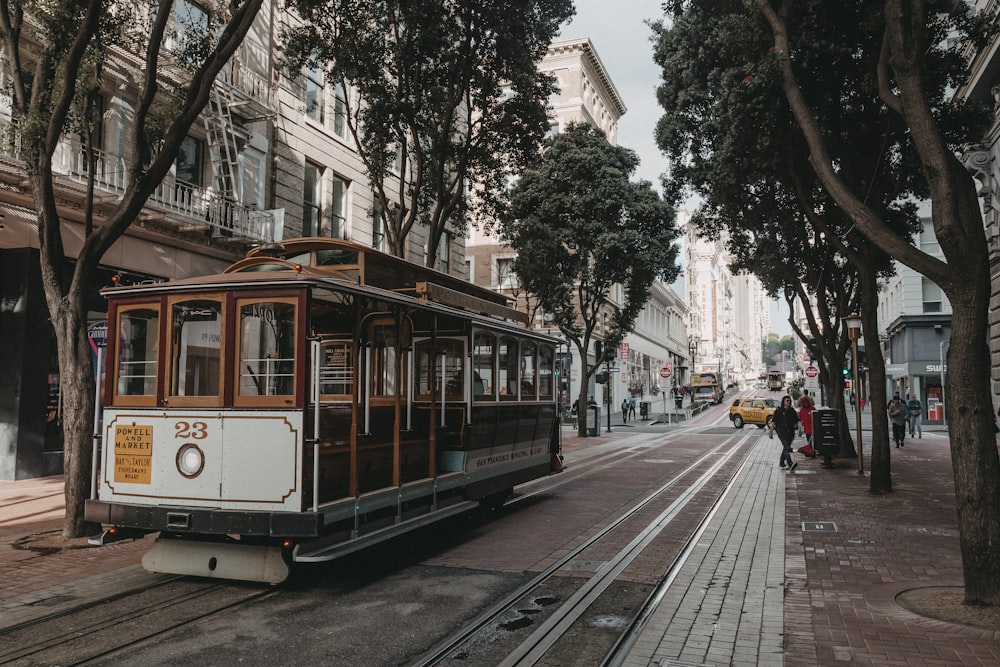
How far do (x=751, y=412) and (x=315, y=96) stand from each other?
2828cm

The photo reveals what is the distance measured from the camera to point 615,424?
136 ft

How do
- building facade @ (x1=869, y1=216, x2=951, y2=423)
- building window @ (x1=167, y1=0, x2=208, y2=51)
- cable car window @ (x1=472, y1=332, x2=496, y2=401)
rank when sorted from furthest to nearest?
building facade @ (x1=869, y1=216, x2=951, y2=423), building window @ (x1=167, y1=0, x2=208, y2=51), cable car window @ (x1=472, y1=332, x2=496, y2=401)

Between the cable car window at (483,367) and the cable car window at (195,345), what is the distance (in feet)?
12.2

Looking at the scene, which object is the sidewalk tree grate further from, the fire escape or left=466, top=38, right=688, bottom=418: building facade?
left=466, top=38, right=688, bottom=418: building facade

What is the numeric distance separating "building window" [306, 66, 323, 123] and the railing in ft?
16.0

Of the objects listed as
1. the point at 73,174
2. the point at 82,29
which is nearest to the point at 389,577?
the point at 82,29

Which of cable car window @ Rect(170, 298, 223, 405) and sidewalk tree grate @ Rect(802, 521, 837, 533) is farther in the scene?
sidewalk tree grate @ Rect(802, 521, 837, 533)

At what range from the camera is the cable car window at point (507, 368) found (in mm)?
10977

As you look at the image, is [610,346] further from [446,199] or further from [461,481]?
[461,481]

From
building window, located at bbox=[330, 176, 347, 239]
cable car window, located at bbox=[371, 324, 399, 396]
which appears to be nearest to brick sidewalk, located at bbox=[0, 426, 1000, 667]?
cable car window, located at bbox=[371, 324, 399, 396]

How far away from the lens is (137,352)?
7539mm

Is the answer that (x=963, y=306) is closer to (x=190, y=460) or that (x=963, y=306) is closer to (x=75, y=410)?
(x=190, y=460)

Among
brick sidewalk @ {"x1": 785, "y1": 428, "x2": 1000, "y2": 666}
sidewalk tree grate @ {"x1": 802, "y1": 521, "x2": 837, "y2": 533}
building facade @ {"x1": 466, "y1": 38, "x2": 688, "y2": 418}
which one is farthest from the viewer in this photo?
building facade @ {"x1": 466, "y1": 38, "x2": 688, "y2": 418}

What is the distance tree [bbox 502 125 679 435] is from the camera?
89.8 ft
